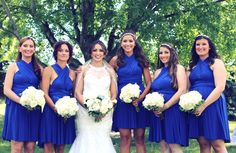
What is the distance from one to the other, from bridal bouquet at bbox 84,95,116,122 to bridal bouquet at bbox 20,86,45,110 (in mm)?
797

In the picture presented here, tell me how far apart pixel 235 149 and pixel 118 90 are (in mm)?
5572

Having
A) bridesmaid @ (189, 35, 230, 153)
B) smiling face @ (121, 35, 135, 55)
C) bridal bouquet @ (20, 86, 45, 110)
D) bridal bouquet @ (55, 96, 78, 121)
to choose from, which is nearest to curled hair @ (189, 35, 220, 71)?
bridesmaid @ (189, 35, 230, 153)

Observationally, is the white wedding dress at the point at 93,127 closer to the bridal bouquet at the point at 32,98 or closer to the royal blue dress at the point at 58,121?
the royal blue dress at the point at 58,121

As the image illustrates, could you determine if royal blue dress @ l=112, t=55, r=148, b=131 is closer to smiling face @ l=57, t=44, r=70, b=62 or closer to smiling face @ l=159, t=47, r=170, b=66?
smiling face @ l=159, t=47, r=170, b=66

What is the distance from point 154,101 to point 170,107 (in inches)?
15.8

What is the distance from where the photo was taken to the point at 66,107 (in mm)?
7094

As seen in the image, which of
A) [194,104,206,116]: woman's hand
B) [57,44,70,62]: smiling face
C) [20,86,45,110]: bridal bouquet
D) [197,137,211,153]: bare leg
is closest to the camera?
[20,86,45,110]: bridal bouquet

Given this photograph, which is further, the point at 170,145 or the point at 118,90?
the point at 118,90

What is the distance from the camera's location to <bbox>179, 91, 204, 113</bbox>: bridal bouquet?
22.4ft

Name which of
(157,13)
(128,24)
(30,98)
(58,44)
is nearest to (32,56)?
(58,44)

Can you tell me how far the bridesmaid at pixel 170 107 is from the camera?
7.26 metres

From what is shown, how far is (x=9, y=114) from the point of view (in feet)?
23.8

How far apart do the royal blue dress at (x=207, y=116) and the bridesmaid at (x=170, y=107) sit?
190 mm

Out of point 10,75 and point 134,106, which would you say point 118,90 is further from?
point 10,75
